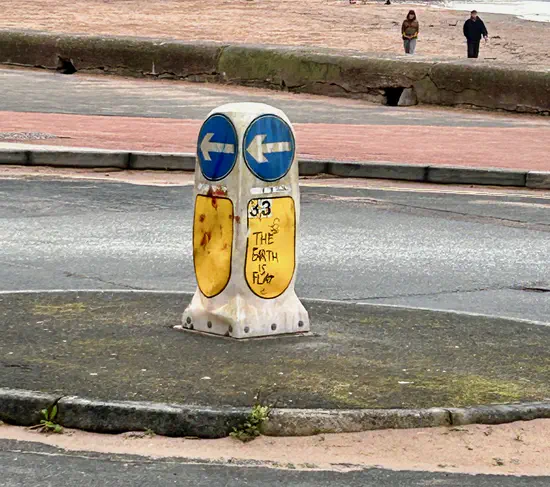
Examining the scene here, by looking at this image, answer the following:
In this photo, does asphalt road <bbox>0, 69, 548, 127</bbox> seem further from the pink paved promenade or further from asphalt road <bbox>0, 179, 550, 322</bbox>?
asphalt road <bbox>0, 179, 550, 322</bbox>

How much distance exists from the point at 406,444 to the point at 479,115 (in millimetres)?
17621

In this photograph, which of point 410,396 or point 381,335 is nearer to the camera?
point 410,396

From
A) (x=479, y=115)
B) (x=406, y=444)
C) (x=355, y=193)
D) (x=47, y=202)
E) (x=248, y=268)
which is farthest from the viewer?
(x=479, y=115)

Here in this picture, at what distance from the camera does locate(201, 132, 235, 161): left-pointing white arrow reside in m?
7.23

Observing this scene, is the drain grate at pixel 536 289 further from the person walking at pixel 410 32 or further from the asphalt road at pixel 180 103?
the person walking at pixel 410 32

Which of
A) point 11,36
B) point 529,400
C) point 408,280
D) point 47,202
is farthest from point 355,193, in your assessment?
point 11,36

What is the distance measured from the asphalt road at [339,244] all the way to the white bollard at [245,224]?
5.41 ft

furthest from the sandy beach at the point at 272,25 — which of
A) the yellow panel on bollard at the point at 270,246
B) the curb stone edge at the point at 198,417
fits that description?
the curb stone edge at the point at 198,417

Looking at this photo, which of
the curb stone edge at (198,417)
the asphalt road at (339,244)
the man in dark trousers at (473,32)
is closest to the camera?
the curb stone edge at (198,417)

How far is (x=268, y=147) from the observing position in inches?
285

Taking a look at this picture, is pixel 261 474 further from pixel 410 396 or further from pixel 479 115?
pixel 479 115

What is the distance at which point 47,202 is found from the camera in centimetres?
1301

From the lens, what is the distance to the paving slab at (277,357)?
6211mm

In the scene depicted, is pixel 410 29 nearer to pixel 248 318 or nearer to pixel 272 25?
Result: pixel 272 25
